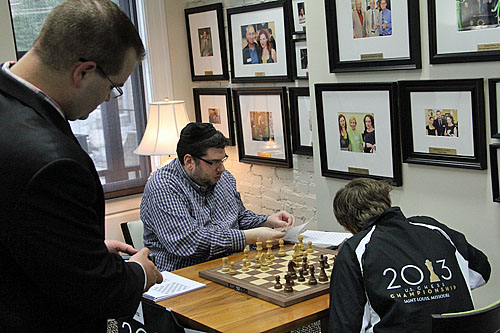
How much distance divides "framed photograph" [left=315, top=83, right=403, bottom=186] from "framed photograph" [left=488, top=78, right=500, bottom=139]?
1.78 ft

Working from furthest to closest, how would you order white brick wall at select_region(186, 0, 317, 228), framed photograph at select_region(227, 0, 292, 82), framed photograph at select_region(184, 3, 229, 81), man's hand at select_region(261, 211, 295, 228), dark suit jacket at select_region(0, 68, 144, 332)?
framed photograph at select_region(184, 3, 229, 81)
white brick wall at select_region(186, 0, 317, 228)
framed photograph at select_region(227, 0, 292, 82)
man's hand at select_region(261, 211, 295, 228)
dark suit jacket at select_region(0, 68, 144, 332)

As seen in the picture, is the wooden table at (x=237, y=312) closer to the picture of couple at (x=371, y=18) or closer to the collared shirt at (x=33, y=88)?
the collared shirt at (x=33, y=88)

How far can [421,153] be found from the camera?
121 inches

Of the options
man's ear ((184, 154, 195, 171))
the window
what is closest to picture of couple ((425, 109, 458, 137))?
man's ear ((184, 154, 195, 171))

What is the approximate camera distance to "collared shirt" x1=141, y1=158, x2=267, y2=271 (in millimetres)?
3057

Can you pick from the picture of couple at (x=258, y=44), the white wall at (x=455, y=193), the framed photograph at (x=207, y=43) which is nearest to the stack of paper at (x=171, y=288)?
the white wall at (x=455, y=193)

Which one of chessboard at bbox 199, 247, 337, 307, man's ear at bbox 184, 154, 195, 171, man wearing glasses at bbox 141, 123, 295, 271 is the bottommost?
chessboard at bbox 199, 247, 337, 307

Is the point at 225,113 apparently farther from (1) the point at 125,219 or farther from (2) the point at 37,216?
(2) the point at 37,216

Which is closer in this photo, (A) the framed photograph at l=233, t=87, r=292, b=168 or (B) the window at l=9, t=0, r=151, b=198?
(A) the framed photograph at l=233, t=87, r=292, b=168

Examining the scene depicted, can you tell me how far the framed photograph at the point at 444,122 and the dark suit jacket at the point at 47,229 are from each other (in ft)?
6.15

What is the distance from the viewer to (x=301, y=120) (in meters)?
4.30

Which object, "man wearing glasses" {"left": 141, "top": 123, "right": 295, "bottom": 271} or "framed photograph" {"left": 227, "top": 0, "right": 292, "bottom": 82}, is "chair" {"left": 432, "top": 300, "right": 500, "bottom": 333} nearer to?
"man wearing glasses" {"left": 141, "top": 123, "right": 295, "bottom": 271}

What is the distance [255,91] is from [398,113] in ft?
5.55

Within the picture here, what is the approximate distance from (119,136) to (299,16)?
6.18ft
